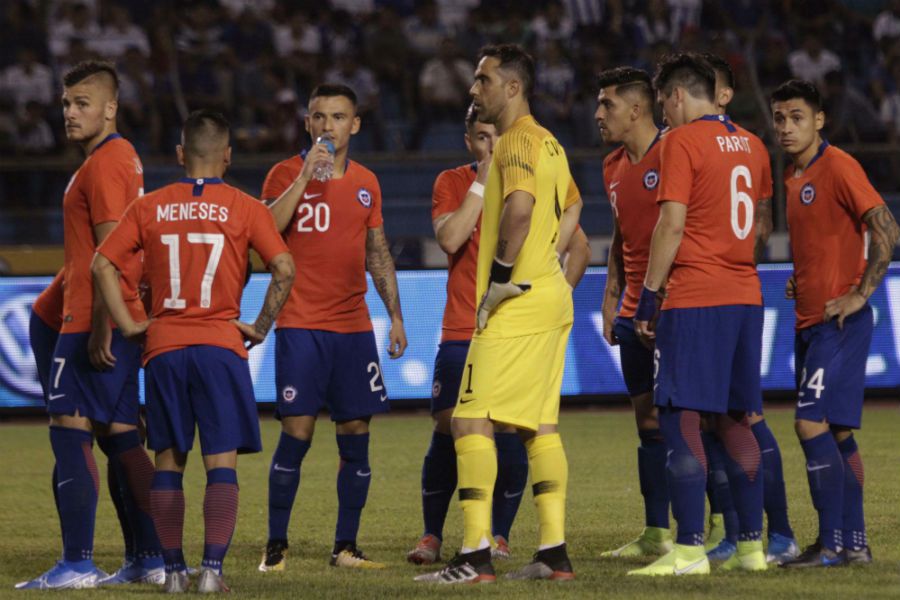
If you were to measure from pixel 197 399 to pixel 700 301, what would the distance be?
2.12 m

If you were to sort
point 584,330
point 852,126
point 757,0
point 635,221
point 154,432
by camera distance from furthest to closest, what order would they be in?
point 757,0
point 852,126
point 584,330
point 635,221
point 154,432

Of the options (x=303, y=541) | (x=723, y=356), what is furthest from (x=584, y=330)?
(x=723, y=356)

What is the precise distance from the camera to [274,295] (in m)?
5.99

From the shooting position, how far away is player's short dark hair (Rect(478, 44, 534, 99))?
6.13m

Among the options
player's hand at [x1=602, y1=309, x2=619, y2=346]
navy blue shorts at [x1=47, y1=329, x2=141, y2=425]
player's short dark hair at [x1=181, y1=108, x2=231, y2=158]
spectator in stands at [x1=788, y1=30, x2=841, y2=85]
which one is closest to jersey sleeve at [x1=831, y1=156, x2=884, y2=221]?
player's hand at [x1=602, y1=309, x2=619, y2=346]

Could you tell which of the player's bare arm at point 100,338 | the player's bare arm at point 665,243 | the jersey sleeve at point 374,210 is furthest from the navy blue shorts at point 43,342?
the player's bare arm at point 665,243

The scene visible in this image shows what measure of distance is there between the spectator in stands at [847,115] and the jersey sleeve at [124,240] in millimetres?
11742

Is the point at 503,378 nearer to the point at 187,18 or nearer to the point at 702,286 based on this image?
the point at 702,286

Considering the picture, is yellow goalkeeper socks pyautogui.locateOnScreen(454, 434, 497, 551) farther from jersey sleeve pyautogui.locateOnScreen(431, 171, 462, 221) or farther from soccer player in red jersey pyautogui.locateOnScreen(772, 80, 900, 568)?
jersey sleeve pyautogui.locateOnScreen(431, 171, 462, 221)

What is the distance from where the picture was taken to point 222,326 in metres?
5.90

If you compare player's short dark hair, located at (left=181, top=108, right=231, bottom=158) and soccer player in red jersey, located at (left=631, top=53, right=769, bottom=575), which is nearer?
player's short dark hair, located at (left=181, top=108, right=231, bottom=158)

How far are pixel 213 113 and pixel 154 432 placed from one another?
4.29ft

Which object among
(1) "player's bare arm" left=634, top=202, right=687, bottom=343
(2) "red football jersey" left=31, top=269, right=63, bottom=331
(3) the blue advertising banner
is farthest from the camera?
(3) the blue advertising banner

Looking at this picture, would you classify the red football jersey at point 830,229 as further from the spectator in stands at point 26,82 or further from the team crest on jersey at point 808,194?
the spectator in stands at point 26,82
